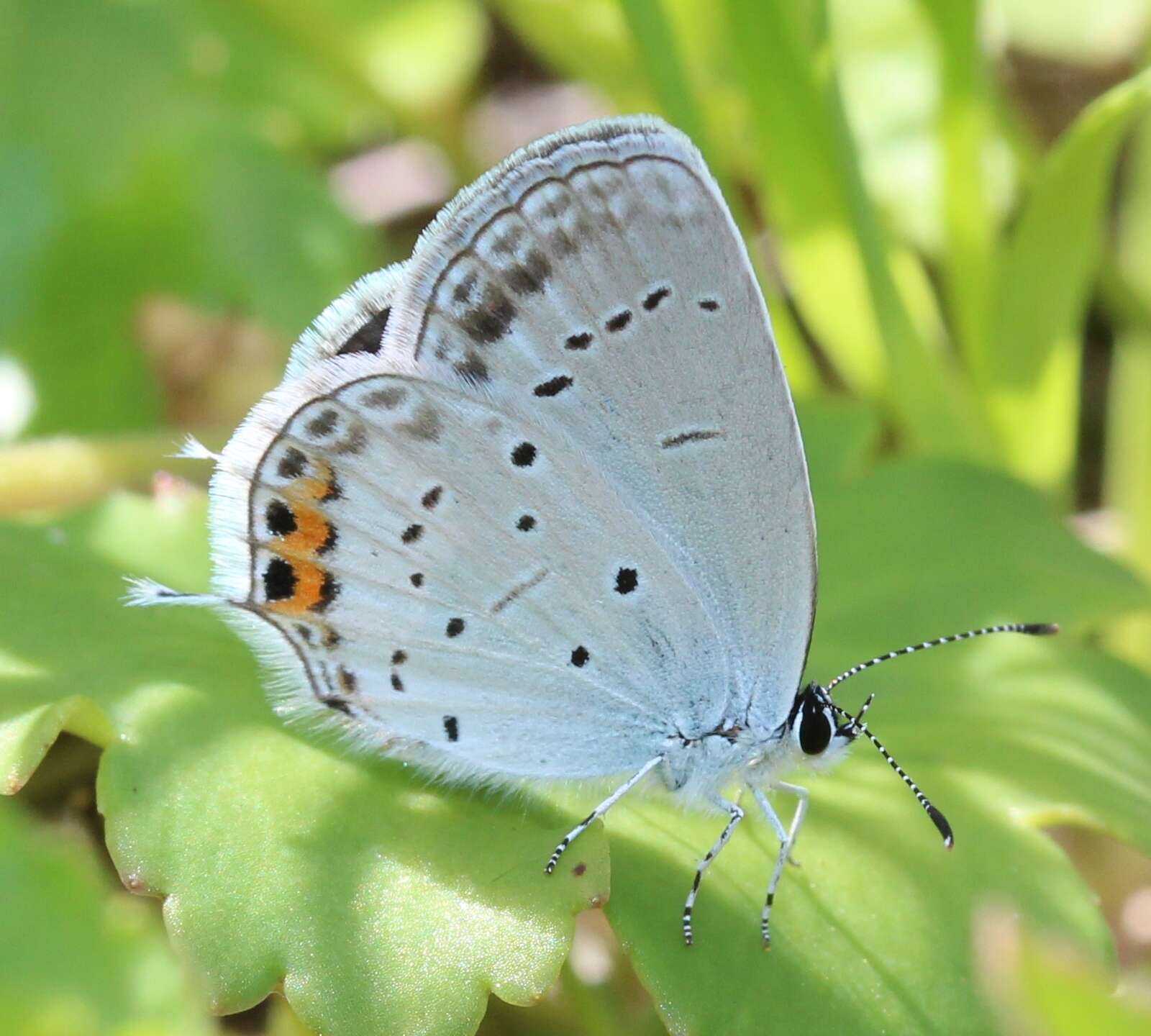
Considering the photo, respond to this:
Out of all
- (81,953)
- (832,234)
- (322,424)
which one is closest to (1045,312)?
(832,234)

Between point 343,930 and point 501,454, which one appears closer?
point 343,930

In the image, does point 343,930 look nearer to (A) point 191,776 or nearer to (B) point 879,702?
(A) point 191,776

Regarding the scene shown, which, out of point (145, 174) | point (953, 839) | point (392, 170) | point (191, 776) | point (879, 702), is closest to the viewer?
point (191, 776)

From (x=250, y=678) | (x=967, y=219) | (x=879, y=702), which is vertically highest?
(x=967, y=219)

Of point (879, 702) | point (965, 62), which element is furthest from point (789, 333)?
point (879, 702)

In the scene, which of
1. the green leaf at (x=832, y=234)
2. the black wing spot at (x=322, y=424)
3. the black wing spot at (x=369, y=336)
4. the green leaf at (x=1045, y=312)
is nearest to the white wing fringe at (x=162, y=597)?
the black wing spot at (x=322, y=424)

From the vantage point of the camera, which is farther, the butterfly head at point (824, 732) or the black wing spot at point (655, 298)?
the butterfly head at point (824, 732)

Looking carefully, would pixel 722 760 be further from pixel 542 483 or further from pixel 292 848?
pixel 292 848

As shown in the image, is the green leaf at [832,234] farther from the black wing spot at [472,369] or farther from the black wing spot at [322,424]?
the black wing spot at [322,424]
